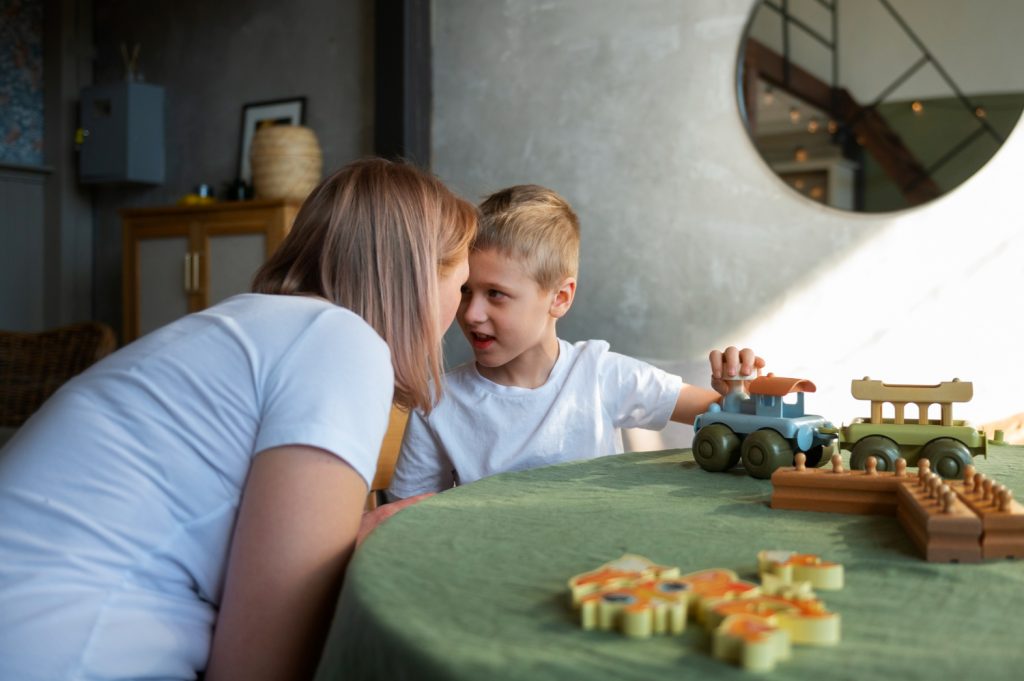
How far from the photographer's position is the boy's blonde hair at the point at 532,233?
2.05 m

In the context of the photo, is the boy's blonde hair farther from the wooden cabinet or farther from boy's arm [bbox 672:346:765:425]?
the wooden cabinet

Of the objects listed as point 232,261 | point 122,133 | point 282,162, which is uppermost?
point 122,133

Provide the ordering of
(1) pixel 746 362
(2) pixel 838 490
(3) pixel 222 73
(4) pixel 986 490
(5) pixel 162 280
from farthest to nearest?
(3) pixel 222 73 < (5) pixel 162 280 < (1) pixel 746 362 < (2) pixel 838 490 < (4) pixel 986 490

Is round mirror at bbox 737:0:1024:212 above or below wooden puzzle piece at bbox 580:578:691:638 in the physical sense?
above

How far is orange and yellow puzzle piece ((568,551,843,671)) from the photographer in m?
0.60

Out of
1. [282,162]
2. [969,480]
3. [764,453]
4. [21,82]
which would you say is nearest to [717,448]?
[764,453]

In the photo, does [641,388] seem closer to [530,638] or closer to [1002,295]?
[530,638]

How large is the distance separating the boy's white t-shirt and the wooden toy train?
59 centimetres

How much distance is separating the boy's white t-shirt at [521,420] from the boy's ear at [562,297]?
0.11 m

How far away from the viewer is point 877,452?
1.29 meters

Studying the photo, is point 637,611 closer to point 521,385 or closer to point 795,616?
point 795,616

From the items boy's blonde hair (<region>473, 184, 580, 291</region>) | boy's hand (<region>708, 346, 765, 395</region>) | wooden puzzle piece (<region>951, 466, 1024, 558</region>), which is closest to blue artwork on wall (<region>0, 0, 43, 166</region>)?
boy's blonde hair (<region>473, 184, 580, 291</region>)

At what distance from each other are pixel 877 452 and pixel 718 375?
2.12ft

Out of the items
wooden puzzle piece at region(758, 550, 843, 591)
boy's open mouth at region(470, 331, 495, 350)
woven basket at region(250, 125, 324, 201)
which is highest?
woven basket at region(250, 125, 324, 201)
